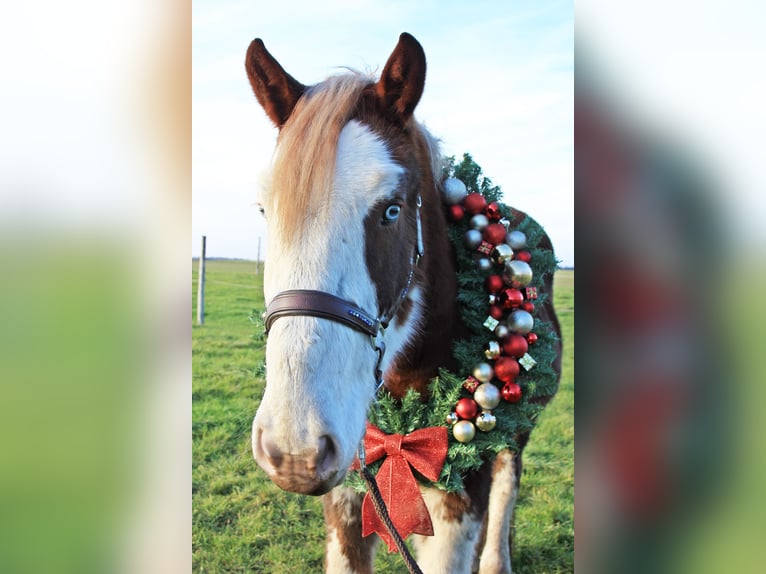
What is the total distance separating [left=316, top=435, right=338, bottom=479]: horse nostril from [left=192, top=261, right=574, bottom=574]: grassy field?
3.64ft

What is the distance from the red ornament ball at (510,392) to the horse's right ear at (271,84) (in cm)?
115

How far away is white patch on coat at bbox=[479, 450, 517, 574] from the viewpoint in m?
2.99

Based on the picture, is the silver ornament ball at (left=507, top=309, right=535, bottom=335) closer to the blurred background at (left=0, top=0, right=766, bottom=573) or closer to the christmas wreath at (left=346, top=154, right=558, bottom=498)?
the christmas wreath at (left=346, top=154, right=558, bottom=498)

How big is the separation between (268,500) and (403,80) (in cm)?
309

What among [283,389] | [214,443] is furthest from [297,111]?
[214,443]

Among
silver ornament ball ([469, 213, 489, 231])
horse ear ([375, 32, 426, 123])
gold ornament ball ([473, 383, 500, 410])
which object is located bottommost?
gold ornament ball ([473, 383, 500, 410])

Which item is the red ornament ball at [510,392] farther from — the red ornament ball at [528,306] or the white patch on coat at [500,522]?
the white patch on coat at [500,522]

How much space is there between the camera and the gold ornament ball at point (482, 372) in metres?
1.84

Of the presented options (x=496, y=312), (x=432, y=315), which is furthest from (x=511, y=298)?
(x=432, y=315)

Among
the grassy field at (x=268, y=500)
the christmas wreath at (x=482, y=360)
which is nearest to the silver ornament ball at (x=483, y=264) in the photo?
the christmas wreath at (x=482, y=360)

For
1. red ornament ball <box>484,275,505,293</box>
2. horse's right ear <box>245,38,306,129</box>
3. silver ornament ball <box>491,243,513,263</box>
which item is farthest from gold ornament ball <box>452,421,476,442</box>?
horse's right ear <box>245,38,306,129</box>
